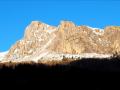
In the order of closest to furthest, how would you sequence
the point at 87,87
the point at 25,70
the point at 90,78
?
the point at 87,87 < the point at 90,78 < the point at 25,70

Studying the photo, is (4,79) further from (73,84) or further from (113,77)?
(113,77)

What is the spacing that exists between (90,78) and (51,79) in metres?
1.41

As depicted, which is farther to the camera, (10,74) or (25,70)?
(25,70)

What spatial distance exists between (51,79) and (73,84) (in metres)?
0.85

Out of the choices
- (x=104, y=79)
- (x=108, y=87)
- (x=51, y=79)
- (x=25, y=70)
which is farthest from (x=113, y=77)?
(x=25, y=70)

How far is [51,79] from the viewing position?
12891mm

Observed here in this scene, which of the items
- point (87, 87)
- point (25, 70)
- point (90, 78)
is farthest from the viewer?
point (25, 70)

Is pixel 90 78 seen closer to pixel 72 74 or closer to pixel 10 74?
pixel 72 74

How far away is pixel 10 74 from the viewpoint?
13570 mm

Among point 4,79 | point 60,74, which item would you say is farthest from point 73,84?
point 4,79

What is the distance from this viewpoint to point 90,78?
13.3 m

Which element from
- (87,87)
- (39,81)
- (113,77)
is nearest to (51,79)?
(39,81)

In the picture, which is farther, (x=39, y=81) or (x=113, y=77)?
(x=113, y=77)

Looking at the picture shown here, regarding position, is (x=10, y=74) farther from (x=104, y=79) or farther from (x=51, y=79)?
(x=104, y=79)
